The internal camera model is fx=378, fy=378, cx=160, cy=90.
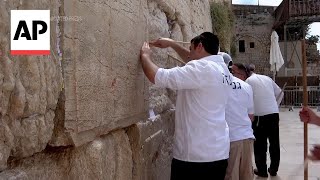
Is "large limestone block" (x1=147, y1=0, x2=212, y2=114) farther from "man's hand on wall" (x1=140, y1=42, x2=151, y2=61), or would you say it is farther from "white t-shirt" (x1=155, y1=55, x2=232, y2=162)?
"white t-shirt" (x1=155, y1=55, x2=232, y2=162)

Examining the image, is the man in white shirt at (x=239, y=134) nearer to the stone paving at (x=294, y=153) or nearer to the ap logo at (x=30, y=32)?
the stone paving at (x=294, y=153)

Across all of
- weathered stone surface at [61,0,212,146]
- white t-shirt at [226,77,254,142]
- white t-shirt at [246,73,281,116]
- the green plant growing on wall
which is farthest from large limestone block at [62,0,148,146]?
the green plant growing on wall

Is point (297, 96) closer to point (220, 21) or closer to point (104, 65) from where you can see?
point (220, 21)

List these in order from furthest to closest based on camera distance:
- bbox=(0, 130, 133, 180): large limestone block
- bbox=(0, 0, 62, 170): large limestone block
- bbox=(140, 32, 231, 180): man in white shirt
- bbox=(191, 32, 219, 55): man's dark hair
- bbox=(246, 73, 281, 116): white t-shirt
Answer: bbox=(246, 73, 281, 116): white t-shirt → bbox=(191, 32, 219, 55): man's dark hair → bbox=(140, 32, 231, 180): man in white shirt → bbox=(0, 130, 133, 180): large limestone block → bbox=(0, 0, 62, 170): large limestone block

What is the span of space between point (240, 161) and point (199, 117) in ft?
4.35

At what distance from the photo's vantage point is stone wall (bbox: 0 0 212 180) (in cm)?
123

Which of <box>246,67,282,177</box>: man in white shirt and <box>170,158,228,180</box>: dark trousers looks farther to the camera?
<box>246,67,282,177</box>: man in white shirt

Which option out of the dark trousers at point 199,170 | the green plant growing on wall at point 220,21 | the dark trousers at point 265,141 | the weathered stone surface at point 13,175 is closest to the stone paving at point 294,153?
the dark trousers at point 265,141

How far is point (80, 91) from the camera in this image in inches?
63.4

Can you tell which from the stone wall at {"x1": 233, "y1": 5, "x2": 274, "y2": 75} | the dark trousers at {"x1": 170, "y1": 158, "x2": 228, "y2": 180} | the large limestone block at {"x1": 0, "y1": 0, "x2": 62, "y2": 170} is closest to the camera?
the large limestone block at {"x1": 0, "y1": 0, "x2": 62, "y2": 170}

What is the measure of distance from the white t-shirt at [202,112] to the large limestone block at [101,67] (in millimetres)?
296

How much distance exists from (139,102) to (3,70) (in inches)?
53.9

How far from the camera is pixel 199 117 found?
8.07ft

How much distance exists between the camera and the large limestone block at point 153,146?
2444 millimetres
